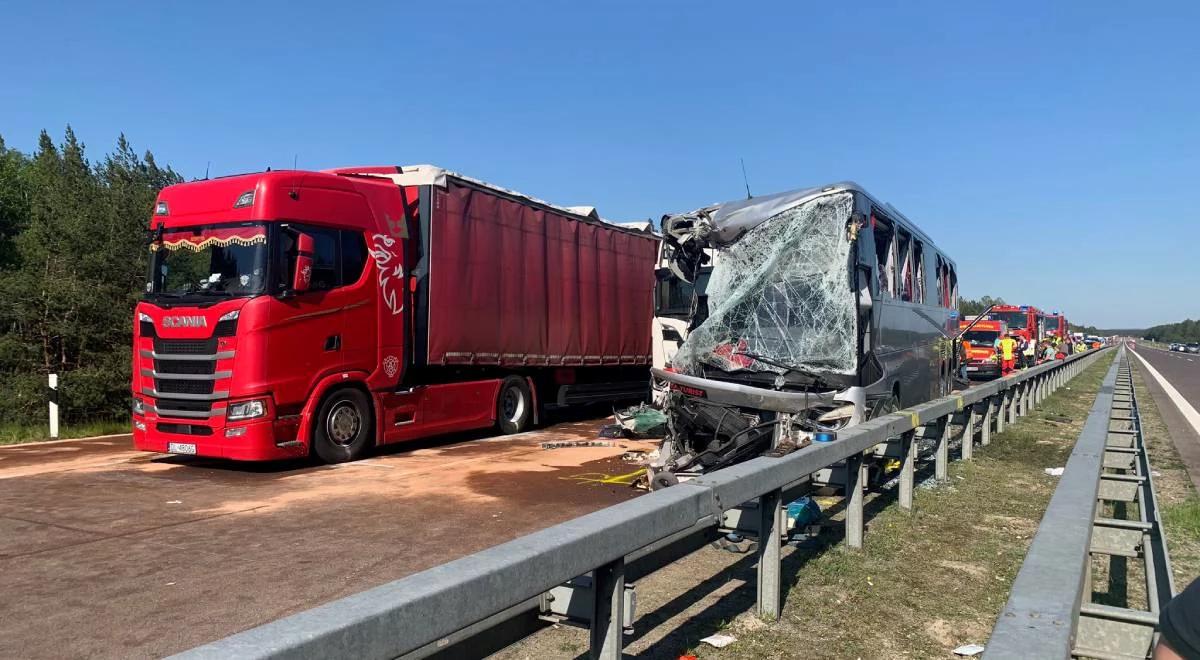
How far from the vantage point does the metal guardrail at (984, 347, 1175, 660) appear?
203 centimetres

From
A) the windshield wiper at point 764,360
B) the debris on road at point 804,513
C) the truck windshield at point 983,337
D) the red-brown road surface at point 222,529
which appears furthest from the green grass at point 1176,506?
the truck windshield at point 983,337

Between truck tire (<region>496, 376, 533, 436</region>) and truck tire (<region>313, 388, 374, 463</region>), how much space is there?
9.08 feet

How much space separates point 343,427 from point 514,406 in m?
3.76

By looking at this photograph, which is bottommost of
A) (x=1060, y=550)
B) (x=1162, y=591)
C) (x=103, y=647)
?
(x=103, y=647)

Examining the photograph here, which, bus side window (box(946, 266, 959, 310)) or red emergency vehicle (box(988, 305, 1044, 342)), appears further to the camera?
red emergency vehicle (box(988, 305, 1044, 342))

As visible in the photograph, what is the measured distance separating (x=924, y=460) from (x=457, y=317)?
6.56 meters

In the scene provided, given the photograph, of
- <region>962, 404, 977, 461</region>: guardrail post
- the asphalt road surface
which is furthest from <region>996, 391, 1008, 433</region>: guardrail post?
<region>962, 404, 977, 461</region>: guardrail post

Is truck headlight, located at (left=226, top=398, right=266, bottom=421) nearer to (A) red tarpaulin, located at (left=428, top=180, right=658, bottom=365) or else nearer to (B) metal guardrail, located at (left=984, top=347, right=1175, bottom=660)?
(A) red tarpaulin, located at (left=428, top=180, right=658, bottom=365)

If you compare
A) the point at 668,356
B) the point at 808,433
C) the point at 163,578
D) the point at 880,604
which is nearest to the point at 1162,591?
the point at 880,604

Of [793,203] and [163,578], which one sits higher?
[793,203]

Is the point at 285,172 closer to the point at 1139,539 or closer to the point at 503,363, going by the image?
the point at 503,363

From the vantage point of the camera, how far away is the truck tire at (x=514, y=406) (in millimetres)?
13008

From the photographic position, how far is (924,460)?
9.45 m

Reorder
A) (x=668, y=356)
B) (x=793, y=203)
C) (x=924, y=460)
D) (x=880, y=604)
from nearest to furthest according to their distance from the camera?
(x=880, y=604) < (x=793, y=203) < (x=924, y=460) < (x=668, y=356)
